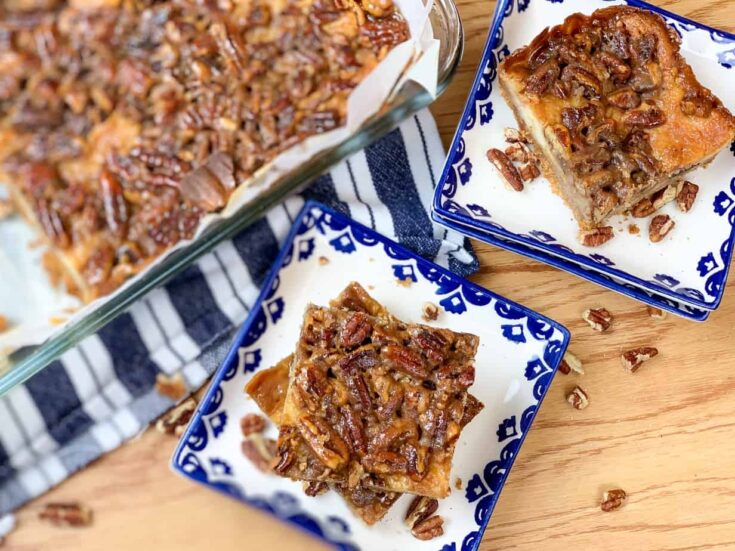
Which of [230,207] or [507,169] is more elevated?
[230,207]

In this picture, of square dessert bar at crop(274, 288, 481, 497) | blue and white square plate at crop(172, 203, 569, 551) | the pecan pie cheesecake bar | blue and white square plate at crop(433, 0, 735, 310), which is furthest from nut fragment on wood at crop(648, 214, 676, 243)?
the pecan pie cheesecake bar

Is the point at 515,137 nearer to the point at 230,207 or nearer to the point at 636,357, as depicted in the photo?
the point at 636,357

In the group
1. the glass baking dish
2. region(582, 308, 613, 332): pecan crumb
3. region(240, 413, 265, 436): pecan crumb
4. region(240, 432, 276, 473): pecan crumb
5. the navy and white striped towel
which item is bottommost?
region(582, 308, 613, 332): pecan crumb

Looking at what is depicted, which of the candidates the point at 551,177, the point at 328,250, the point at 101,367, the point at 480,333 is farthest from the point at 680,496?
the point at 101,367

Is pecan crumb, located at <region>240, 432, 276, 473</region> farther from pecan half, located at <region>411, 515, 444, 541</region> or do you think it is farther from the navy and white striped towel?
pecan half, located at <region>411, 515, 444, 541</region>

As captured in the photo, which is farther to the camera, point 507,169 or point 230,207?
point 507,169

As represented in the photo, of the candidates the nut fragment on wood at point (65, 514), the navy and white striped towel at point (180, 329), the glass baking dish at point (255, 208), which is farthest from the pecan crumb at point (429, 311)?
the nut fragment on wood at point (65, 514)

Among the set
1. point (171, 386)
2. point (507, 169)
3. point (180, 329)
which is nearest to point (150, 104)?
point (180, 329)
